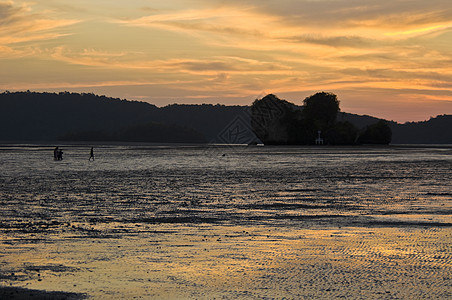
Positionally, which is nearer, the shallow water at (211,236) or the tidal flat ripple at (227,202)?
the shallow water at (211,236)

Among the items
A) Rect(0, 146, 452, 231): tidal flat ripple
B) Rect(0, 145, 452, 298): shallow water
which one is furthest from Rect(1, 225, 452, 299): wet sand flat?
Rect(0, 146, 452, 231): tidal flat ripple

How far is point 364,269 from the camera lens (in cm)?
1242

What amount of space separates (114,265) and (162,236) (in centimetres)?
389

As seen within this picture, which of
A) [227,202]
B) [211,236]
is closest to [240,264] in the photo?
[211,236]

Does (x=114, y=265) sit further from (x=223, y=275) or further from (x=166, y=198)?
(x=166, y=198)

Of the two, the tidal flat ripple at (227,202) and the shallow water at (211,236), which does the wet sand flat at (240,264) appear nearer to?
the shallow water at (211,236)

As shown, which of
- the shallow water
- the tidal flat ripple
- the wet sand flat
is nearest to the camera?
the wet sand flat

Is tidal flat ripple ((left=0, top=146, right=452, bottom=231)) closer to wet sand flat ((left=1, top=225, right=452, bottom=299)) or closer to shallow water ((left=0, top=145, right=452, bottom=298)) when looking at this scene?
shallow water ((left=0, top=145, right=452, bottom=298))

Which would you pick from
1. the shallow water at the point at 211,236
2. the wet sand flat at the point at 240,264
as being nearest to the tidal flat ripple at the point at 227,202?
the shallow water at the point at 211,236

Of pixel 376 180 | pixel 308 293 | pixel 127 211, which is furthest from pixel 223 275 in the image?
pixel 376 180

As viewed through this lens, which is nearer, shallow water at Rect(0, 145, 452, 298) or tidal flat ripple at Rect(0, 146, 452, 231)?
shallow water at Rect(0, 145, 452, 298)

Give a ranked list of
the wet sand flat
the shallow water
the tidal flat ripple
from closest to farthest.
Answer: the wet sand flat < the shallow water < the tidal flat ripple

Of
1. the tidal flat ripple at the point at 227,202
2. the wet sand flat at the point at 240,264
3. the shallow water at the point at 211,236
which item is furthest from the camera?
the tidal flat ripple at the point at 227,202

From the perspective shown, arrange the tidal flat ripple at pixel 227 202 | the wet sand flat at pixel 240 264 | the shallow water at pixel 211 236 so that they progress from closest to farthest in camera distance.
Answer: the wet sand flat at pixel 240 264
the shallow water at pixel 211 236
the tidal flat ripple at pixel 227 202
